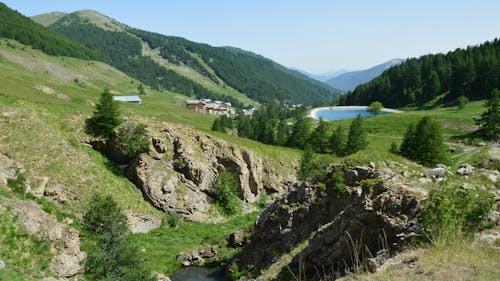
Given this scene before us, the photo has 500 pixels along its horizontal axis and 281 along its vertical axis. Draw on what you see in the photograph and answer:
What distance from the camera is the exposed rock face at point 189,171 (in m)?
51.1

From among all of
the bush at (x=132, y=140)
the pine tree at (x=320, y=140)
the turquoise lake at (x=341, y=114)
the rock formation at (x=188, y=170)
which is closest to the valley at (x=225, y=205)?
the rock formation at (x=188, y=170)

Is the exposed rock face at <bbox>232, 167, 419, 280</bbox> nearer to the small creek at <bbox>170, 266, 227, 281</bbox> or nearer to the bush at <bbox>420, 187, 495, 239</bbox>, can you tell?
the bush at <bbox>420, 187, 495, 239</bbox>

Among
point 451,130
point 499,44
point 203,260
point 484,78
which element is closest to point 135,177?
point 203,260

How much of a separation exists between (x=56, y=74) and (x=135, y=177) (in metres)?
144

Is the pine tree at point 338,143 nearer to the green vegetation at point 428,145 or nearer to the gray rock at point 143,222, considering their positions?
the green vegetation at point 428,145

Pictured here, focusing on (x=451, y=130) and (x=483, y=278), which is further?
(x=451, y=130)

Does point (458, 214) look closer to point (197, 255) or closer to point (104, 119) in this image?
point (197, 255)

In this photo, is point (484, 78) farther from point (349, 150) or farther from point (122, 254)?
point (122, 254)

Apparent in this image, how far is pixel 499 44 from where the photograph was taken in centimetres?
16825

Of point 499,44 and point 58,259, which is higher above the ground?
point 499,44

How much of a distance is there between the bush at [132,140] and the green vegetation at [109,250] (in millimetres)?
19597

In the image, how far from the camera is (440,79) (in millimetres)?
156375

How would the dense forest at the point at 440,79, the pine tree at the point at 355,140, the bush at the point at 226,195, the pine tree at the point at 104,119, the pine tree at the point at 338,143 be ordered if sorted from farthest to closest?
the dense forest at the point at 440,79, the pine tree at the point at 338,143, the pine tree at the point at 355,140, the bush at the point at 226,195, the pine tree at the point at 104,119

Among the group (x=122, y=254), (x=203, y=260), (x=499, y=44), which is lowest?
(x=203, y=260)
